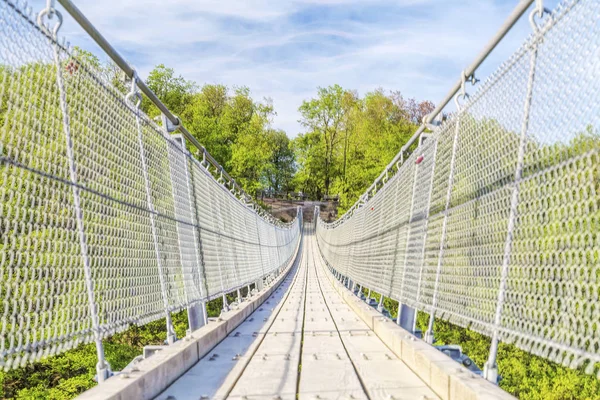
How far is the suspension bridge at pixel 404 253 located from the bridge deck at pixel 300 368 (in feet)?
0.06

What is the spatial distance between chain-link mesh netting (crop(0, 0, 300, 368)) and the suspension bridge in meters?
0.01

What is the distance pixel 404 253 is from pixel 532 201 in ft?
7.65

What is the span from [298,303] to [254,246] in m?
2.39

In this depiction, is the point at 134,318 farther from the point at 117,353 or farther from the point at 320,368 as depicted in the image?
the point at 117,353

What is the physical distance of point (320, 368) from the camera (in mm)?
2951

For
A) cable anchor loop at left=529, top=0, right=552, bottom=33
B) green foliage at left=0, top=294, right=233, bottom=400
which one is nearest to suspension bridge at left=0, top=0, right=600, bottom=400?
cable anchor loop at left=529, top=0, right=552, bottom=33

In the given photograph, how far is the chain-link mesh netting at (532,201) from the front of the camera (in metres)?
1.64

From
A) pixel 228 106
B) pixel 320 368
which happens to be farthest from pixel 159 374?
pixel 228 106

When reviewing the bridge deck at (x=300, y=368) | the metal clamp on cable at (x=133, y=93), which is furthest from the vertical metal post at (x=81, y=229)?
the metal clamp on cable at (x=133, y=93)

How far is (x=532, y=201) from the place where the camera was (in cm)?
203

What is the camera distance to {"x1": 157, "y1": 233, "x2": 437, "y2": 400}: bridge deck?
2.42 metres

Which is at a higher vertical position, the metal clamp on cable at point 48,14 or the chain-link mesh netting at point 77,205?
the metal clamp on cable at point 48,14

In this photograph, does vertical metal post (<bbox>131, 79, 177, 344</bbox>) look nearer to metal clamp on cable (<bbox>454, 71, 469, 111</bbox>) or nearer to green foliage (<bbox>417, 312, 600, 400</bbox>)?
metal clamp on cable (<bbox>454, 71, 469, 111</bbox>)

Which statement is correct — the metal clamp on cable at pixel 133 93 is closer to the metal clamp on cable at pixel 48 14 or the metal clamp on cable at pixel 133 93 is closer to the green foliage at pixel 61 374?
the metal clamp on cable at pixel 48 14
